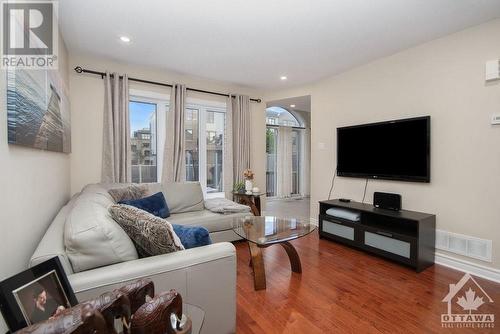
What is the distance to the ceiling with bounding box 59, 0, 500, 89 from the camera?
83.5 inches

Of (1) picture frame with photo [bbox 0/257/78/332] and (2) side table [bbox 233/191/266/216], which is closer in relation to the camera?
(1) picture frame with photo [bbox 0/257/78/332]

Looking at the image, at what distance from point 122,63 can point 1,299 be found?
3.35 m

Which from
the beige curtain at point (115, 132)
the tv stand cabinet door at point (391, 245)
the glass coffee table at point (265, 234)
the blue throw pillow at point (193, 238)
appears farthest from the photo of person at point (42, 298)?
Answer: the tv stand cabinet door at point (391, 245)

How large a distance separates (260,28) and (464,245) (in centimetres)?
302

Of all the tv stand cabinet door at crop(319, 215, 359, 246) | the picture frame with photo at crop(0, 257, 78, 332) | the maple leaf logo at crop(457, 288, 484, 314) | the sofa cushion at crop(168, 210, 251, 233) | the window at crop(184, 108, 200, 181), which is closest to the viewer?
the picture frame with photo at crop(0, 257, 78, 332)

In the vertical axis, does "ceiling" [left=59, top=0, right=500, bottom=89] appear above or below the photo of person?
above

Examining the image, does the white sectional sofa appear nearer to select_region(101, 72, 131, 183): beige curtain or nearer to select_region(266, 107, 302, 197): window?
select_region(101, 72, 131, 183): beige curtain

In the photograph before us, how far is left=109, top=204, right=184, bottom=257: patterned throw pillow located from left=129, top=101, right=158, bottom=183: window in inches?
94.8

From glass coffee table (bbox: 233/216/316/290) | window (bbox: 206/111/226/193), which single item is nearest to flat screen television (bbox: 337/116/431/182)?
glass coffee table (bbox: 233/216/316/290)

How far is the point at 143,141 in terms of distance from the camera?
3.77 m

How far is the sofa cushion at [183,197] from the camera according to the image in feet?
10.9

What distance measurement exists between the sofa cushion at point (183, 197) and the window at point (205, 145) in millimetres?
675

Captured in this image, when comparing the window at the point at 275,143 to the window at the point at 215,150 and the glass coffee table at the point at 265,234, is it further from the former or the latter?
the glass coffee table at the point at 265,234

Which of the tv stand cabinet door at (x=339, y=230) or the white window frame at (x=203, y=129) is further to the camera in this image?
the white window frame at (x=203, y=129)
